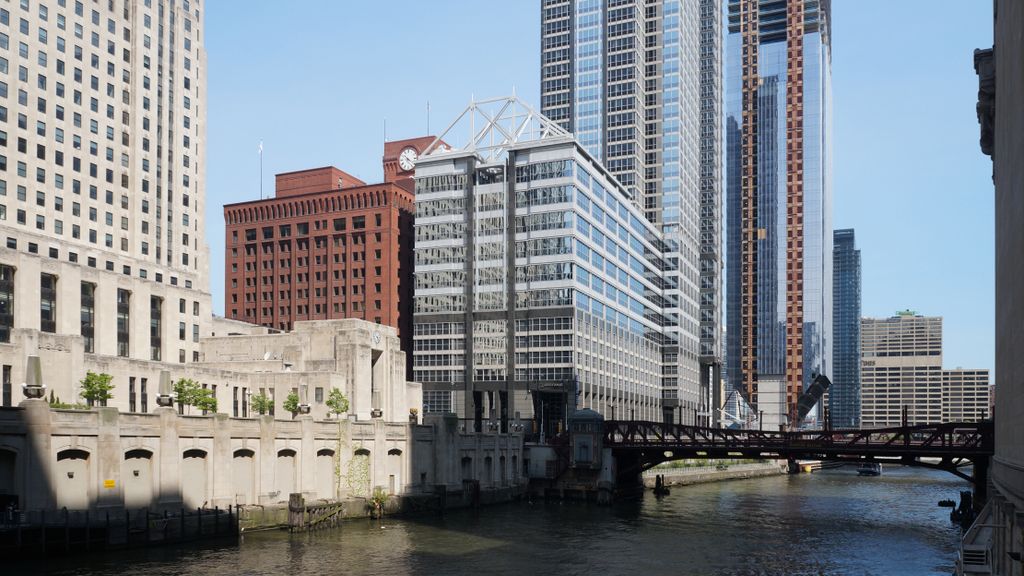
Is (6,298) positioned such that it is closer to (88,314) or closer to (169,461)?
(88,314)

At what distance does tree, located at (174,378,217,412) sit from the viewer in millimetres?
110438

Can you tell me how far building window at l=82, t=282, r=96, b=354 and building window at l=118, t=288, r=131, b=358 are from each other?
468cm

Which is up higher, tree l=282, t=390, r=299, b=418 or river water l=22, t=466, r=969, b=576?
tree l=282, t=390, r=299, b=418

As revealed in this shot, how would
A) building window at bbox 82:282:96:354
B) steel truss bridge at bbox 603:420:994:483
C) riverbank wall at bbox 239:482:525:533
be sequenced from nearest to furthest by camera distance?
1. riverbank wall at bbox 239:482:525:533
2. steel truss bridge at bbox 603:420:994:483
3. building window at bbox 82:282:96:354

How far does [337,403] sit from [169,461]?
44.1m

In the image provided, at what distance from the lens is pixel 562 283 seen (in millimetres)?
169750

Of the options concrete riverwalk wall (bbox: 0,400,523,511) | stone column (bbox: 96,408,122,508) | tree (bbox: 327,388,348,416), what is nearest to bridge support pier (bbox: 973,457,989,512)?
concrete riverwalk wall (bbox: 0,400,523,511)

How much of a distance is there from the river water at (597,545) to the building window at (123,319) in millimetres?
53715

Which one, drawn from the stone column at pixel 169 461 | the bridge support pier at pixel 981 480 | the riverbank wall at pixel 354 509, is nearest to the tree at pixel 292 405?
the riverbank wall at pixel 354 509

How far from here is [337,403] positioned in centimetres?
12075

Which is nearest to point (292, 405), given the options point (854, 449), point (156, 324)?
point (156, 324)

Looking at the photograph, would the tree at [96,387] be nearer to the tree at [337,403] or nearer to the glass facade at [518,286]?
the tree at [337,403]

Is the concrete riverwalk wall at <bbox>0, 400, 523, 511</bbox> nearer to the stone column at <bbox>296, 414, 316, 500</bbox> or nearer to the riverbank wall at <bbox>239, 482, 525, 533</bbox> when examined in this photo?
A: the stone column at <bbox>296, 414, 316, 500</bbox>

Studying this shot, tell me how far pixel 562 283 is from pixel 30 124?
8203cm
